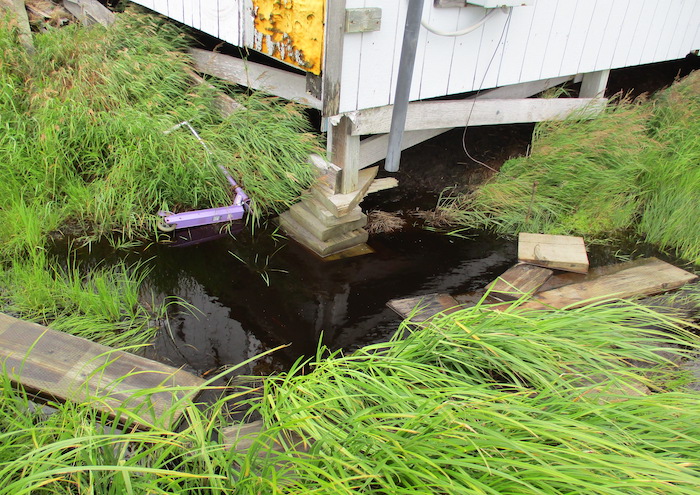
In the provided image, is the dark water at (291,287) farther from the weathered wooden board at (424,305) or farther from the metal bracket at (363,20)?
the metal bracket at (363,20)

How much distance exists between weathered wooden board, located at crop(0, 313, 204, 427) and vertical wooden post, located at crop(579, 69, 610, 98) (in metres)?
4.84

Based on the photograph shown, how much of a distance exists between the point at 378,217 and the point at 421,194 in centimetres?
70

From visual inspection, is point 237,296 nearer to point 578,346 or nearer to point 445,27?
point 578,346

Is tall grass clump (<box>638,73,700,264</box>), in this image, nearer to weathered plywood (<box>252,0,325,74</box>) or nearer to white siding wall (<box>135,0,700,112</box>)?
white siding wall (<box>135,0,700,112</box>)

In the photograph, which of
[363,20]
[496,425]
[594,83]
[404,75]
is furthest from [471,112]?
[496,425]

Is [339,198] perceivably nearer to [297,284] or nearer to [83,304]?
[297,284]

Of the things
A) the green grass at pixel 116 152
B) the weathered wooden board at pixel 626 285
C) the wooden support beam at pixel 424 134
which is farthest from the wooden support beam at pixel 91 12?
the weathered wooden board at pixel 626 285

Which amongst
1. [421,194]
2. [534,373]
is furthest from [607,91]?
[534,373]

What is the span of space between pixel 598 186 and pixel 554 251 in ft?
3.29

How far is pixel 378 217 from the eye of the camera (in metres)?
4.69

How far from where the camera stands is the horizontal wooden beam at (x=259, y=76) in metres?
4.21

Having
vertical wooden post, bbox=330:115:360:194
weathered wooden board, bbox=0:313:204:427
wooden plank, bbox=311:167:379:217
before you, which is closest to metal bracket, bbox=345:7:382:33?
vertical wooden post, bbox=330:115:360:194

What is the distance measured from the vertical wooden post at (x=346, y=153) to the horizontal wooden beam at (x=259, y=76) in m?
0.26

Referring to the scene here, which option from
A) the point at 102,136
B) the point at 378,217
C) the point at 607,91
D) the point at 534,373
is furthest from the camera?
the point at 607,91
